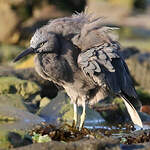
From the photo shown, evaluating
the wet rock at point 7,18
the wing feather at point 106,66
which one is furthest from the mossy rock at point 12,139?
the wet rock at point 7,18

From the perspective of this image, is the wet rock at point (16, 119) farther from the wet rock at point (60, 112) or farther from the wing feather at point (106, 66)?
the wing feather at point (106, 66)

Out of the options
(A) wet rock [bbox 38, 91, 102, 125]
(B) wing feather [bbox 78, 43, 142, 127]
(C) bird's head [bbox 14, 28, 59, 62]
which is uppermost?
(C) bird's head [bbox 14, 28, 59, 62]

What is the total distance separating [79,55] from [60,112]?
1.73 metres

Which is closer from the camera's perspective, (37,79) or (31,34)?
(37,79)

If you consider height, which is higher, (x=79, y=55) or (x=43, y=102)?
(x=79, y=55)

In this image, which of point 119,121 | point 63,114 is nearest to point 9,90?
point 63,114

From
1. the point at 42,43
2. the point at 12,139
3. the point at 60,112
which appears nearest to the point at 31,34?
the point at 60,112

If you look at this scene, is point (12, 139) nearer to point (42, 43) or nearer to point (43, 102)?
point (42, 43)

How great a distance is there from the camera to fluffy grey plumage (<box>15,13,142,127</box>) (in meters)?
7.36

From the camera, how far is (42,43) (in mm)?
7305

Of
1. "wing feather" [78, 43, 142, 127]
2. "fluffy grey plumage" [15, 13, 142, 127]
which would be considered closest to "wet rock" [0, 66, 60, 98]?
"fluffy grey plumage" [15, 13, 142, 127]

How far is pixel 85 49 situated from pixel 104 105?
2.25 m

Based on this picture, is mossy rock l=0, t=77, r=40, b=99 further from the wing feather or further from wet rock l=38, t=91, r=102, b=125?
the wing feather

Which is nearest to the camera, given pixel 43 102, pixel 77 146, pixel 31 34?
pixel 77 146
